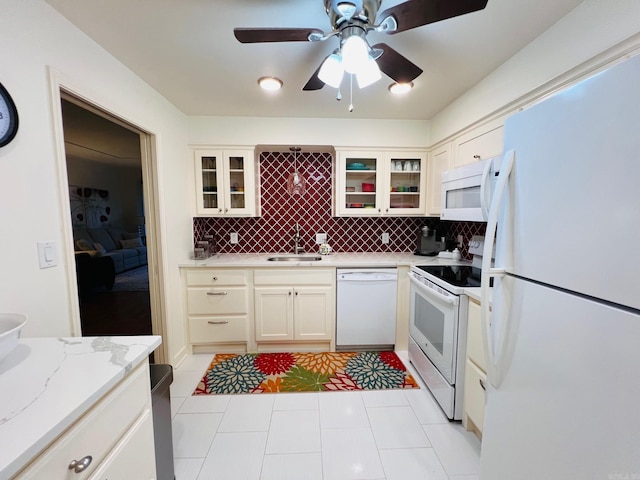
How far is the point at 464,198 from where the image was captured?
6.53ft

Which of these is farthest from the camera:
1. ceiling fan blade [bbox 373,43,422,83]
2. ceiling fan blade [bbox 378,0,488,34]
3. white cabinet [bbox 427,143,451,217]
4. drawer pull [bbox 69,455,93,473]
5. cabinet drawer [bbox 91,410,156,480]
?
white cabinet [bbox 427,143,451,217]

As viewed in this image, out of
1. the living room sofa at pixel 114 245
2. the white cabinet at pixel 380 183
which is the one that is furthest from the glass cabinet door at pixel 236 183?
the living room sofa at pixel 114 245

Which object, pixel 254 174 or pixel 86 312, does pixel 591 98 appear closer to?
pixel 254 174

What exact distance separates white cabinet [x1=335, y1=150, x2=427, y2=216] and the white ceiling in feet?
1.89

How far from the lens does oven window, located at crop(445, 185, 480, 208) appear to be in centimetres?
184

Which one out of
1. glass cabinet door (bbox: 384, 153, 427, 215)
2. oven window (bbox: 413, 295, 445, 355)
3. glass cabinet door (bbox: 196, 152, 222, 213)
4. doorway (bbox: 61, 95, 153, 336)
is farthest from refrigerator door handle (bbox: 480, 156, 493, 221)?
doorway (bbox: 61, 95, 153, 336)

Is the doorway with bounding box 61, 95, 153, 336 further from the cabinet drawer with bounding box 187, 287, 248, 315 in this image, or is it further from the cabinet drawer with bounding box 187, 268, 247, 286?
the cabinet drawer with bounding box 187, 268, 247, 286

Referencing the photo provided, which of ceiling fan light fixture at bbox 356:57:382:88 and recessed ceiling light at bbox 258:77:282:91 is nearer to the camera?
ceiling fan light fixture at bbox 356:57:382:88

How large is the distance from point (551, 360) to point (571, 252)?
0.34 m

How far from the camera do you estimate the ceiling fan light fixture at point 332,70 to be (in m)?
1.33

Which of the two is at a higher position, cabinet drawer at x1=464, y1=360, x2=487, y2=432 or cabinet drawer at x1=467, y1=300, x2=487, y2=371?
cabinet drawer at x1=467, y1=300, x2=487, y2=371

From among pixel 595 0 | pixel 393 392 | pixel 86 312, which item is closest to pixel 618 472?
pixel 393 392

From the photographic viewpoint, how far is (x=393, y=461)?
57.5 inches

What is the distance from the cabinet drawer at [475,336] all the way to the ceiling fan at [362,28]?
141cm
